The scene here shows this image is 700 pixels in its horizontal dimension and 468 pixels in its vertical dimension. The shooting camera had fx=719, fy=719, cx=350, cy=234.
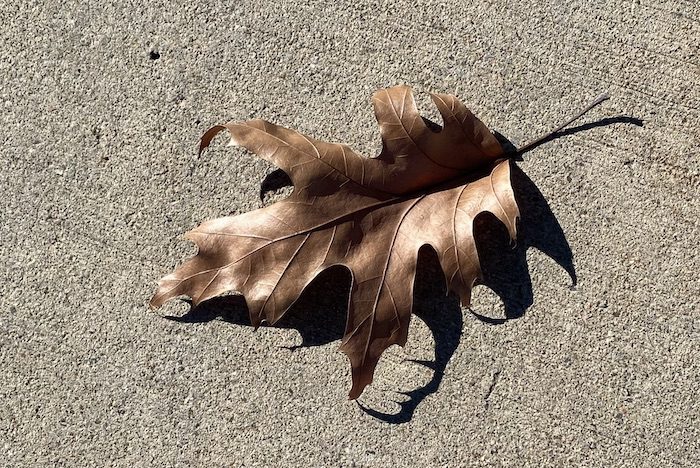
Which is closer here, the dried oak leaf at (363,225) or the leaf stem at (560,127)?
the dried oak leaf at (363,225)

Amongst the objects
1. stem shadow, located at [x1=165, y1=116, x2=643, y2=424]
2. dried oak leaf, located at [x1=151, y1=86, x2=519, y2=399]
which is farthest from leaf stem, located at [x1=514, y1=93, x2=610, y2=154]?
dried oak leaf, located at [x1=151, y1=86, x2=519, y2=399]

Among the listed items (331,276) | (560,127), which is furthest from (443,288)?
(560,127)

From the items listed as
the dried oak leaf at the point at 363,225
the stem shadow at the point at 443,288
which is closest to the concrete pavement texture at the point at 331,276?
the stem shadow at the point at 443,288

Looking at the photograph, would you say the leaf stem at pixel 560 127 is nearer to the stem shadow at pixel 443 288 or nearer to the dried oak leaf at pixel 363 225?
the stem shadow at pixel 443 288

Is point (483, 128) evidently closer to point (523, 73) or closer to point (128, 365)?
point (523, 73)

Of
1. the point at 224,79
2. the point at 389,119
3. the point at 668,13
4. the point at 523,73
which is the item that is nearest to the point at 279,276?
the point at 389,119

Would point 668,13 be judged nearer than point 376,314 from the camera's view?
No

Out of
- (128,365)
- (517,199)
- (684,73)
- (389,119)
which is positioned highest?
(389,119)
